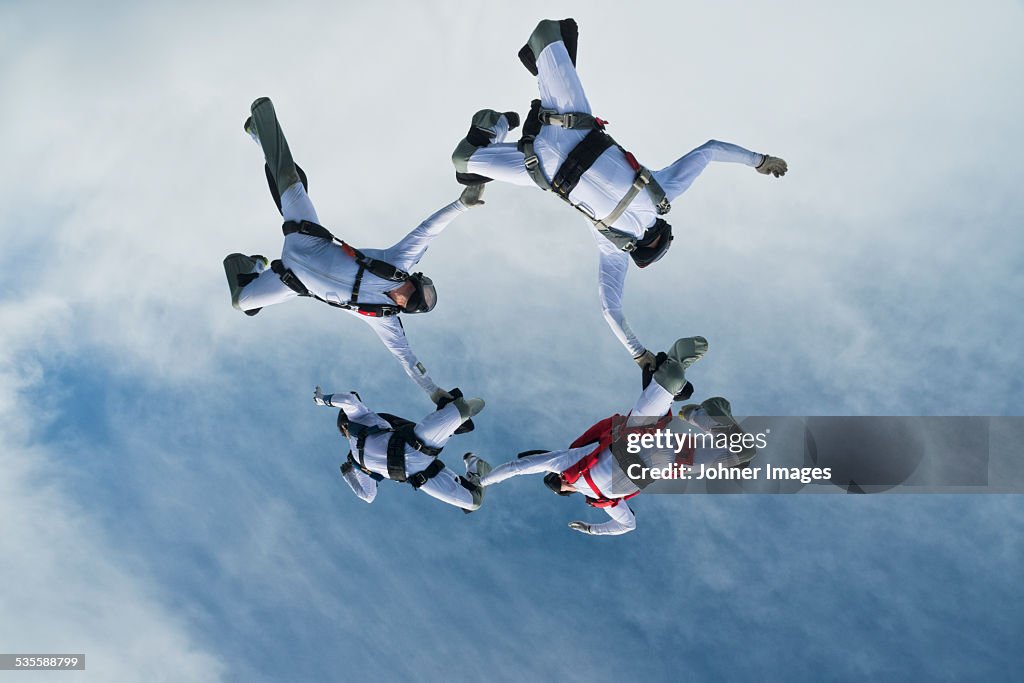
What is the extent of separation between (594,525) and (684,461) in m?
3.72

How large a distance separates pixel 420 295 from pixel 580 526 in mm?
7330

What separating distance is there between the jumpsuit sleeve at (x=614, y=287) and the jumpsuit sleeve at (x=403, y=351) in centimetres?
430

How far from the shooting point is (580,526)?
17125 mm

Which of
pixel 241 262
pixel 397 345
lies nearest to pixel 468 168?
pixel 397 345

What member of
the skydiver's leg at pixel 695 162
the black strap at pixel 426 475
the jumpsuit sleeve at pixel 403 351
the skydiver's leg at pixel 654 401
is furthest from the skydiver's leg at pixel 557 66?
the black strap at pixel 426 475

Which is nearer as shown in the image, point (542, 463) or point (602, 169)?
point (602, 169)

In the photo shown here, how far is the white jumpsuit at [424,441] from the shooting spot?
15.2m

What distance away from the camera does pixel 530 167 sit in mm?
12875

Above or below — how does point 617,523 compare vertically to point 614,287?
below

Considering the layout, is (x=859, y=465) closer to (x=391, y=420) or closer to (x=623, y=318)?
(x=623, y=318)

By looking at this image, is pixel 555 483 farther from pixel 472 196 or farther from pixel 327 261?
pixel 327 261

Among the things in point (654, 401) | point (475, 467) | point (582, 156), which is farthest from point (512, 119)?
point (475, 467)

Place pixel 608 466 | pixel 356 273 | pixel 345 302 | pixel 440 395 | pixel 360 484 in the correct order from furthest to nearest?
pixel 360 484 < pixel 440 395 < pixel 608 466 < pixel 345 302 < pixel 356 273

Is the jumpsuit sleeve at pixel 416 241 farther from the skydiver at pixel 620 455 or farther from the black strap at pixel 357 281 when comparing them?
the skydiver at pixel 620 455
